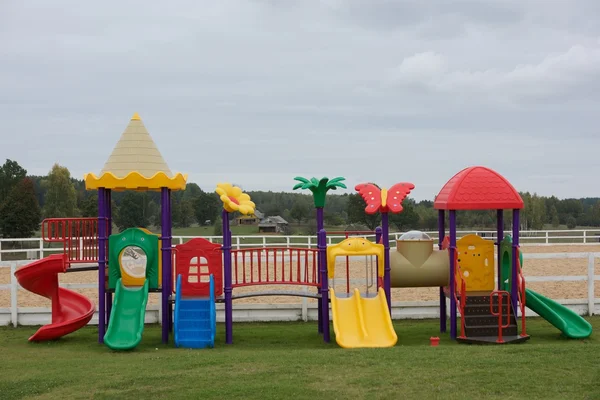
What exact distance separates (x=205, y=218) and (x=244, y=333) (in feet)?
197

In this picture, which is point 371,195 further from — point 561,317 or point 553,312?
point 561,317

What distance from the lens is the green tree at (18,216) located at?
A: 51.6 meters

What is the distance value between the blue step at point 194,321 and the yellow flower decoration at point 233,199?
1.25 m

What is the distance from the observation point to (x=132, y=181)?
40.7 feet

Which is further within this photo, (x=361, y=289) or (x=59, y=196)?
(x=59, y=196)

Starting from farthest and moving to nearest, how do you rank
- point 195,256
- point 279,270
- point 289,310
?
point 279,270 → point 289,310 → point 195,256

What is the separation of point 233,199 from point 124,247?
6.96ft

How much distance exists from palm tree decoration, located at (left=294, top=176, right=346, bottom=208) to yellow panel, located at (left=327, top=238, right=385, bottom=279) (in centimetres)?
93

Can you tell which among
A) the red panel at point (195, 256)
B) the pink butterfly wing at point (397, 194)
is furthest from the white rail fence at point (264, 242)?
the red panel at point (195, 256)

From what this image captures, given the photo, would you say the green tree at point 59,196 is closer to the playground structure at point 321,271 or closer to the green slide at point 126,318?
the playground structure at point 321,271

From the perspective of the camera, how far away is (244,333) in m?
13.3

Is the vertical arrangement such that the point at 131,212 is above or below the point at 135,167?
below

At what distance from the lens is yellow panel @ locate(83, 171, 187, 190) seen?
12383 millimetres

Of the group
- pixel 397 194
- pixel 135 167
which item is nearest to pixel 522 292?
pixel 397 194
